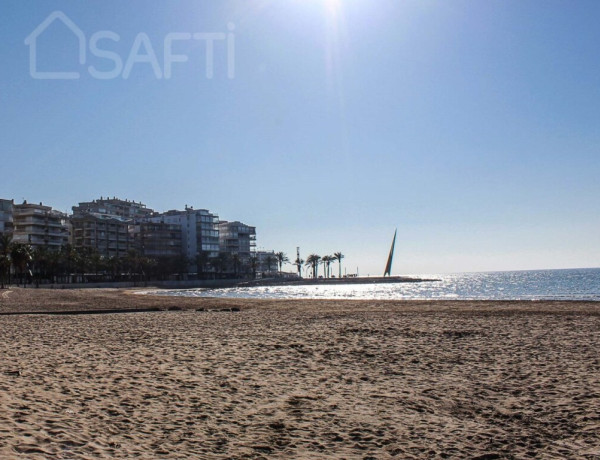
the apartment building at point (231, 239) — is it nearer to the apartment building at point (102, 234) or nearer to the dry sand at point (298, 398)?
the apartment building at point (102, 234)

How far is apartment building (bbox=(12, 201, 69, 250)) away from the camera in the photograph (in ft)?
423

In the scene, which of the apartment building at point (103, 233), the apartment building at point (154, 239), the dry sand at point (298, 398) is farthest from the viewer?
the apartment building at point (154, 239)

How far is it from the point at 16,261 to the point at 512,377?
92774 mm

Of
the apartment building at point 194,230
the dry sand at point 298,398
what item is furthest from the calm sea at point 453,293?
the apartment building at point 194,230

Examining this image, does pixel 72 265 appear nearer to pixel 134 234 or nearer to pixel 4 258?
pixel 4 258

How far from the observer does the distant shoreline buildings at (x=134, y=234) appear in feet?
428

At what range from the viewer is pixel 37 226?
130m

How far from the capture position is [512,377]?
10.9 meters

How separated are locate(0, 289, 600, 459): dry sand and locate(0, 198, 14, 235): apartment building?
11518 cm

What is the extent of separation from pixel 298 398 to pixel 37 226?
5328 inches

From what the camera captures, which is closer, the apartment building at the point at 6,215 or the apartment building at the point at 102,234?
the apartment building at the point at 6,215

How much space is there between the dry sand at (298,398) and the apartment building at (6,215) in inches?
4535

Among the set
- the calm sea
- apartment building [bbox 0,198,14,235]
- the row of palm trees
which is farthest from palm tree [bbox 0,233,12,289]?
the calm sea

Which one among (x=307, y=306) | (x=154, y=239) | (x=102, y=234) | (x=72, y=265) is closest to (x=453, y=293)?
(x=307, y=306)
